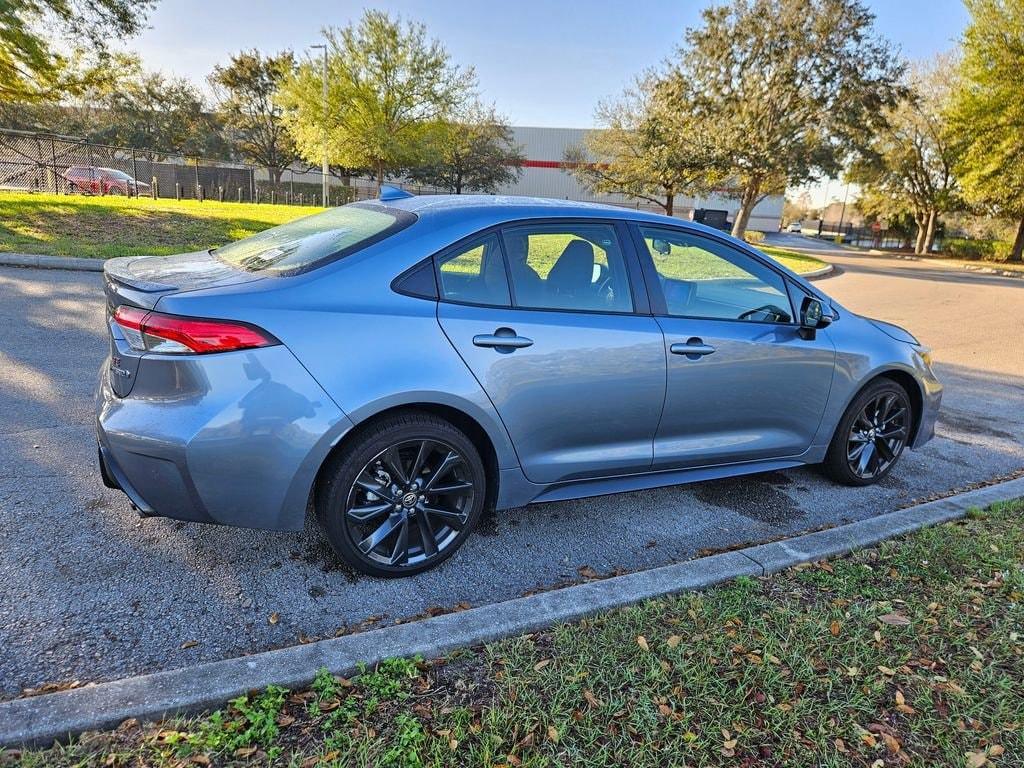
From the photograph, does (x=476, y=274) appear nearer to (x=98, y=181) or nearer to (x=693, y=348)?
(x=693, y=348)

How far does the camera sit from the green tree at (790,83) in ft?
85.3

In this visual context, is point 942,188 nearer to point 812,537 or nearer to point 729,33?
point 729,33

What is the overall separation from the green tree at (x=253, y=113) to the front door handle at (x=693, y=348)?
161ft

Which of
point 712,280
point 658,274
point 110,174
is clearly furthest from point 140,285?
point 110,174

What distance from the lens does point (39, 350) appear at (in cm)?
577

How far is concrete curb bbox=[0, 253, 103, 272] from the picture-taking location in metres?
9.90

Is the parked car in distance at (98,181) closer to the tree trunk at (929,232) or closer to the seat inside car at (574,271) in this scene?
the seat inside car at (574,271)

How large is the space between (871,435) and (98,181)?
96.4ft

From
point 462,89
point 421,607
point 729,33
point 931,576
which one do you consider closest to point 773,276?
point 931,576

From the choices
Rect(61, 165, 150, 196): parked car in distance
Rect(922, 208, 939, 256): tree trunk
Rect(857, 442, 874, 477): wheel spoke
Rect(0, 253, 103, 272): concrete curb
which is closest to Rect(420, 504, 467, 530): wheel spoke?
Rect(857, 442, 874, 477): wheel spoke

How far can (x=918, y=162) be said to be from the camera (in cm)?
3809

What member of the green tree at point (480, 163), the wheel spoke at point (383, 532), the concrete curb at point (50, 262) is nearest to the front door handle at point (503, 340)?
the wheel spoke at point (383, 532)

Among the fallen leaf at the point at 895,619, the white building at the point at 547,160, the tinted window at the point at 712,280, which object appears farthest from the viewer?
the white building at the point at 547,160

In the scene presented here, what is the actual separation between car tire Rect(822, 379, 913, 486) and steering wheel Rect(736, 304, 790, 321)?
2.64ft
